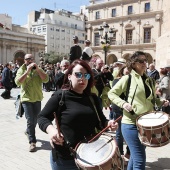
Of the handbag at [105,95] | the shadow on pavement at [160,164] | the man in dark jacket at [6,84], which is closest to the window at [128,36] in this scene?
A: the man in dark jacket at [6,84]

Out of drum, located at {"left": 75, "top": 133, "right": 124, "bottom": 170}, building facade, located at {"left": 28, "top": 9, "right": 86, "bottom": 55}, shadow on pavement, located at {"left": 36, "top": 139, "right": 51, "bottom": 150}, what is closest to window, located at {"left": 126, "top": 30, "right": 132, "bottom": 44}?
building facade, located at {"left": 28, "top": 9, "right": 86, "bottom": 55}

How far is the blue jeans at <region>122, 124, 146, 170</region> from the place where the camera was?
295 centimetres

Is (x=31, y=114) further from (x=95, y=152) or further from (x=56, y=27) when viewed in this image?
(x=56, y=27)

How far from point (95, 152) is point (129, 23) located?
42869 mm

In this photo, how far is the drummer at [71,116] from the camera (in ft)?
7.42

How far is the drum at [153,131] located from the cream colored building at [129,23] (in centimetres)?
3653

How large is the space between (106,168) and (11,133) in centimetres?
475

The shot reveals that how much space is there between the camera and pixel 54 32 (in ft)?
243

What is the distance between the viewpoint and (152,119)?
289 cm

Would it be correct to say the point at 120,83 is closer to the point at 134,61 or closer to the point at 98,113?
the point at 134,61

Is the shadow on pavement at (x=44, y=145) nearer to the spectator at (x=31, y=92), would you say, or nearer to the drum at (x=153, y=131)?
the spectator at (x=31, y=92)

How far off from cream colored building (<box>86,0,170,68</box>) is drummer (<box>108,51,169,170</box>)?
36.1m

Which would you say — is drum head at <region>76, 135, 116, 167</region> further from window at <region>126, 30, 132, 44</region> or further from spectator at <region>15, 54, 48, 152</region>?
window at <region>126, 30, 132, 44</region>

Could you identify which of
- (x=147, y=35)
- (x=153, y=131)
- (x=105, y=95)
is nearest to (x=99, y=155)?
(x=153, y=131)
